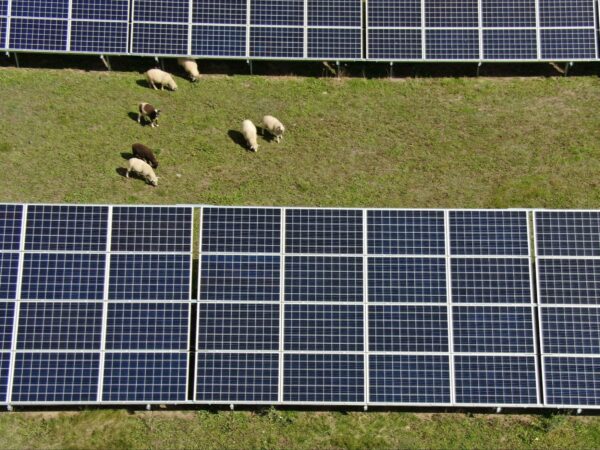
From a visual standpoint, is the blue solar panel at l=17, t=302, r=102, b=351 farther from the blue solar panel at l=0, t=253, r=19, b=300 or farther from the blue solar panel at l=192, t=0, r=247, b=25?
the blue solar panel at l=192, t=0, r=247, b=25

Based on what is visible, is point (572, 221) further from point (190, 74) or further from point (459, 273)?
point (190, 74)

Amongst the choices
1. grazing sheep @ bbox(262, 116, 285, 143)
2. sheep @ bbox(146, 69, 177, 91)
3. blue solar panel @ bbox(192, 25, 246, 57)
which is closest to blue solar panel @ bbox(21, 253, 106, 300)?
grazing sheep @ bbox(262, 116, 285, 143)

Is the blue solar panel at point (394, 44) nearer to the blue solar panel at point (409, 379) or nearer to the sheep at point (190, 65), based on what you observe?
the sheep at point (190, 65)

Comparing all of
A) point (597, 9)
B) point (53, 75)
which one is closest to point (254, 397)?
point (53, 75)

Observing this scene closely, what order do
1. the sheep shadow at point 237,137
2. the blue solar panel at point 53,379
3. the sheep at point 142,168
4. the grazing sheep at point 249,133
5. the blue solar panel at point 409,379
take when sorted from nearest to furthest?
the blue solar panel at point 53,379 → the blue solar panel at point 409,379 → the sheep at point 142,168 → the grazing sheep at point 249,133 → the sheep shadow at point 237,137

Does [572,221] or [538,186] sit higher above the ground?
[538,186]

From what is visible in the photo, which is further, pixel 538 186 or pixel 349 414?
pixel 538 186

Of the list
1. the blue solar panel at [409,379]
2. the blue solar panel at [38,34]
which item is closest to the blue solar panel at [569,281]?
the blue solar panel at [409,379]

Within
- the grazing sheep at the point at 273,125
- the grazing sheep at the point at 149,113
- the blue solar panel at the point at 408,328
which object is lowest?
the blue solar panel at the point at 408,328
